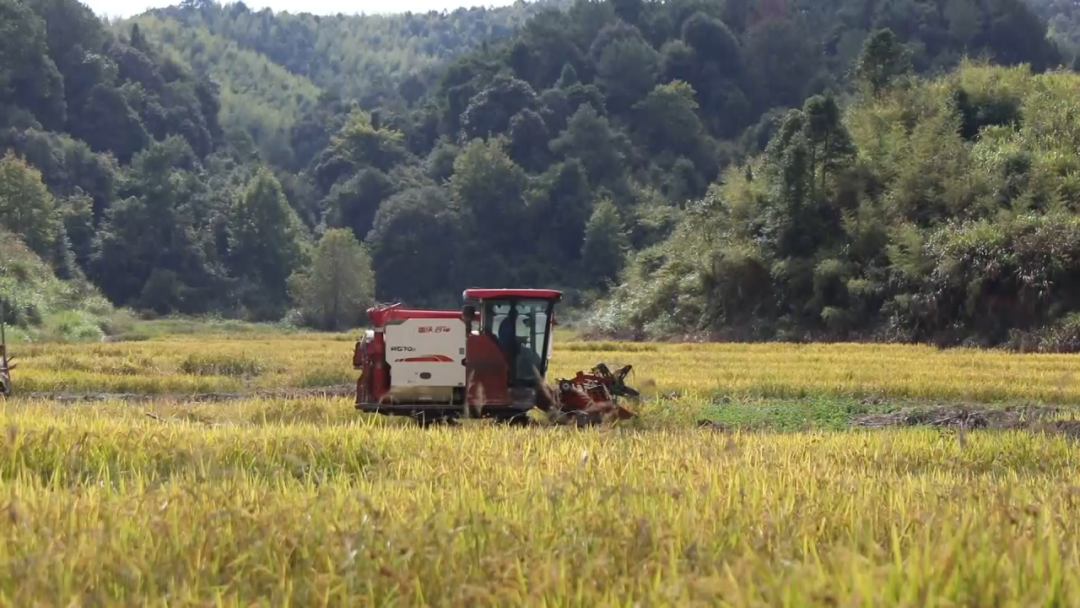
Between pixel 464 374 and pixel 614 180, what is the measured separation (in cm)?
6637

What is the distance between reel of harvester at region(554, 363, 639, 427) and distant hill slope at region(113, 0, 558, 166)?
3631 inches

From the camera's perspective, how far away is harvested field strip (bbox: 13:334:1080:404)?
57.2 feet

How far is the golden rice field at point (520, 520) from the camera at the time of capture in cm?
323

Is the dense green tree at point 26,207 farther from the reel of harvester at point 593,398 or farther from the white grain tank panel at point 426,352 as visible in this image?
the reel of harvester at point 593,398

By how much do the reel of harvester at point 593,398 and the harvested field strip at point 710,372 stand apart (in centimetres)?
53

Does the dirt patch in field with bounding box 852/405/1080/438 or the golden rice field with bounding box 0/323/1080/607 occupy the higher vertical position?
the golden rice field with bounding box 0/323/1080/607

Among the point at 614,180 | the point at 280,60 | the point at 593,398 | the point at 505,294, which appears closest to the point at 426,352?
the point at 505,294

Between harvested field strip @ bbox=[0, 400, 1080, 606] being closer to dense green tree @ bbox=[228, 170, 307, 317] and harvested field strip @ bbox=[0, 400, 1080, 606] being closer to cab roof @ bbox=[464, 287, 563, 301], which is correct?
cab roof @ bbox=[464, 287, 563, 301]

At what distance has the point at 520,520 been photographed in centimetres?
437

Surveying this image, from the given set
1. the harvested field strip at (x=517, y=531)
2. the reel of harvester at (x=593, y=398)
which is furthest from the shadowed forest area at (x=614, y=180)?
the harvested field strip at (x=517, y=531)

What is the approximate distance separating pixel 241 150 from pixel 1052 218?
79.8m

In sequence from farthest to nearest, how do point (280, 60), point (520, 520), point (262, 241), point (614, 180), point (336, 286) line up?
point (280, 60) → point (614, 180) → point (262, 241) → point (336, 286) → point (520, 520)

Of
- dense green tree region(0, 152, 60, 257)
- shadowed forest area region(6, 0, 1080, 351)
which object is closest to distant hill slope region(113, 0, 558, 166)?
shadowed forest area region(6, 0, 1080, 351)

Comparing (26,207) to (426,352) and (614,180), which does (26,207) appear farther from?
(426,352)
